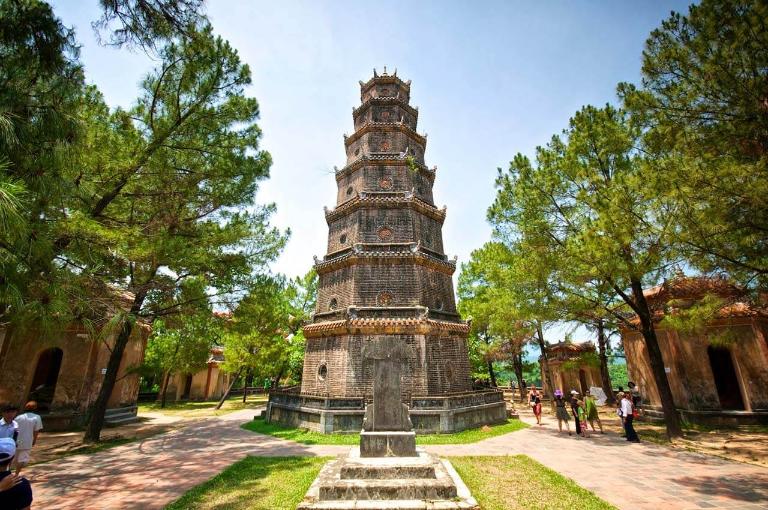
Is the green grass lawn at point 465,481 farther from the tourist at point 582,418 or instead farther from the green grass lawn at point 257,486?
the tourist at point 582,418

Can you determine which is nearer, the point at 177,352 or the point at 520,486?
the point at 520,486

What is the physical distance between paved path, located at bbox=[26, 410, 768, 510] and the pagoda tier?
3.14m

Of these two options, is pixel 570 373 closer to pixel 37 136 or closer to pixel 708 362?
pixel 708 362

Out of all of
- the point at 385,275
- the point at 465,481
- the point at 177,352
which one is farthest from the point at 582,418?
the point at 177,352

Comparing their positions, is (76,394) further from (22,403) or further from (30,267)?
(30,267)

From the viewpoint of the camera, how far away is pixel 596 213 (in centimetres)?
1012

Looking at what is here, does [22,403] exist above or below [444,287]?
below

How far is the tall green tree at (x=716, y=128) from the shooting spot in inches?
238

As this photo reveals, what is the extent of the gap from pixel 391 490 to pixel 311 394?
985 cm

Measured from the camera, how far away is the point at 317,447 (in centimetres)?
1067

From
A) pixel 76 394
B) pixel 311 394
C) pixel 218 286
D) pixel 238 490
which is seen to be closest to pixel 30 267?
pixel 238 490

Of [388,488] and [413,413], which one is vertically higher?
[413,413]

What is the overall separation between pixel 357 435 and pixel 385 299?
5.29 metres

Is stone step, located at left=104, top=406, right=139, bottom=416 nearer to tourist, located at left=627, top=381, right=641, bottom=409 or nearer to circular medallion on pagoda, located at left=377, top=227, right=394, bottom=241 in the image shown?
circular medallion on pagoda, located at left=377, top=227, right=394, bottom=241
